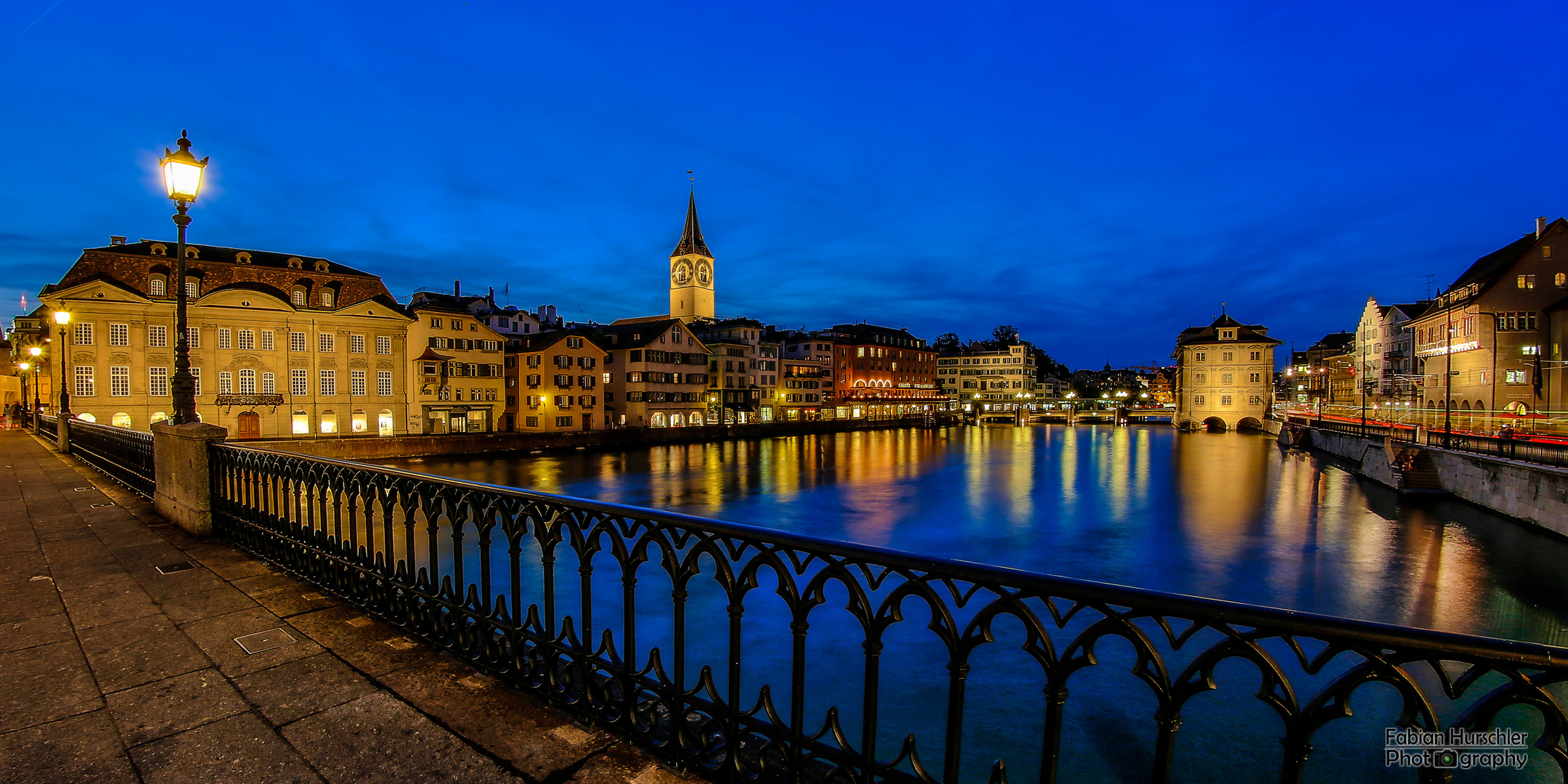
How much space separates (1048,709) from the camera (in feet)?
8.01

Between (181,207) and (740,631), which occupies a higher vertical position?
(181,207)

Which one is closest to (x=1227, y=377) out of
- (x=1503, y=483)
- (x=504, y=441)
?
(x=1503, y=483)

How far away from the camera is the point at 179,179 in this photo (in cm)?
803

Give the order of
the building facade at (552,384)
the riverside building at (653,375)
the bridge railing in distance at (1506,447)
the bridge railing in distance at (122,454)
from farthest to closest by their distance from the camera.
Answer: the riverside building at (653,375), the building facade at (552,384), the bridge railing in distance at (1506,447), the bridge railing in distance at (122,454)

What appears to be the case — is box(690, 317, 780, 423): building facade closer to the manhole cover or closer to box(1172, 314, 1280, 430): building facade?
box(1172, 314, 1280, 430): building facade

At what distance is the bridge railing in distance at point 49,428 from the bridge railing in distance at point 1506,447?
53.4m

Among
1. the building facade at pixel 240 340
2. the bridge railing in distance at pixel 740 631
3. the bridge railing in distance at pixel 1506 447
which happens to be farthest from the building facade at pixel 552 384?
the bridge railing in distance at pixel 1506 447

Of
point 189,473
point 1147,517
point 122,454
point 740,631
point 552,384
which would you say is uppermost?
point 552,384

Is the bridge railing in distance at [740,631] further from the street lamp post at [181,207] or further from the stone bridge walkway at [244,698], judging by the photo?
the street lamp post at [181,207]

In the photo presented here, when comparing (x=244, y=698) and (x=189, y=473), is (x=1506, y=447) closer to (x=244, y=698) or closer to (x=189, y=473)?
(x=244, y=698)

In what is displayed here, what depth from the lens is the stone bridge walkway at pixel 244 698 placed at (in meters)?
3.08

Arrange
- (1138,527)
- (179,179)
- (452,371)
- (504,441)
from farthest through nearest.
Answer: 1. (452,371)
2. (504,441)
3. (1138,527)
4. (179,179)

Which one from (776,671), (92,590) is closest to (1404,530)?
(776,671)

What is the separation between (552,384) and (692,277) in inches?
1980
